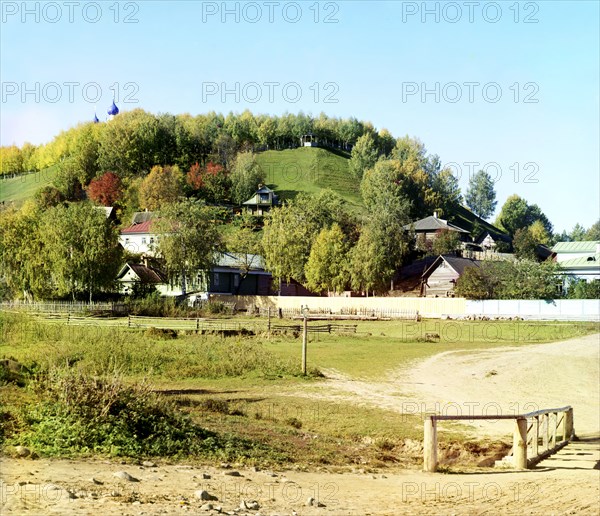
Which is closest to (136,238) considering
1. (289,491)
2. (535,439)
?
(535,439)

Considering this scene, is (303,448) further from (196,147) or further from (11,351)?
(196,147)

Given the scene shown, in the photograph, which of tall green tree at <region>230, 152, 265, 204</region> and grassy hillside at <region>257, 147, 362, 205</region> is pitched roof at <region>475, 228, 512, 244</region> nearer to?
grassy hillside at <region>257, 147, 362, 205</region>

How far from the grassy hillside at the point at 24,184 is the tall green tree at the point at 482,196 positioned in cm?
8995

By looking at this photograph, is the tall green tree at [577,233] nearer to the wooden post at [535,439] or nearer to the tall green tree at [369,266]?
the tall green tree at [369,266]

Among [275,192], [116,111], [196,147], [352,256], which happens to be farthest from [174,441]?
[116,111]

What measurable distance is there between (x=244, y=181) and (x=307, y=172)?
89.5 ft

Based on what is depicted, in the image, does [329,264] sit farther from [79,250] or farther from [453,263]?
[79,250]

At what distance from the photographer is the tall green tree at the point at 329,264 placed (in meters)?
89.1

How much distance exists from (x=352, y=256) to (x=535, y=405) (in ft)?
202

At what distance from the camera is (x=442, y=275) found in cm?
9044

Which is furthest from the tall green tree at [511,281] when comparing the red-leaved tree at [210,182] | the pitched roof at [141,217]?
the red-leaved tree at [210,182]

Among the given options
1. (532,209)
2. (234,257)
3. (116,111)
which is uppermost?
(116,111)

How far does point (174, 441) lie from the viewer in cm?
1605

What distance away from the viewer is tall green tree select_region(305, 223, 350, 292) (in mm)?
89062
